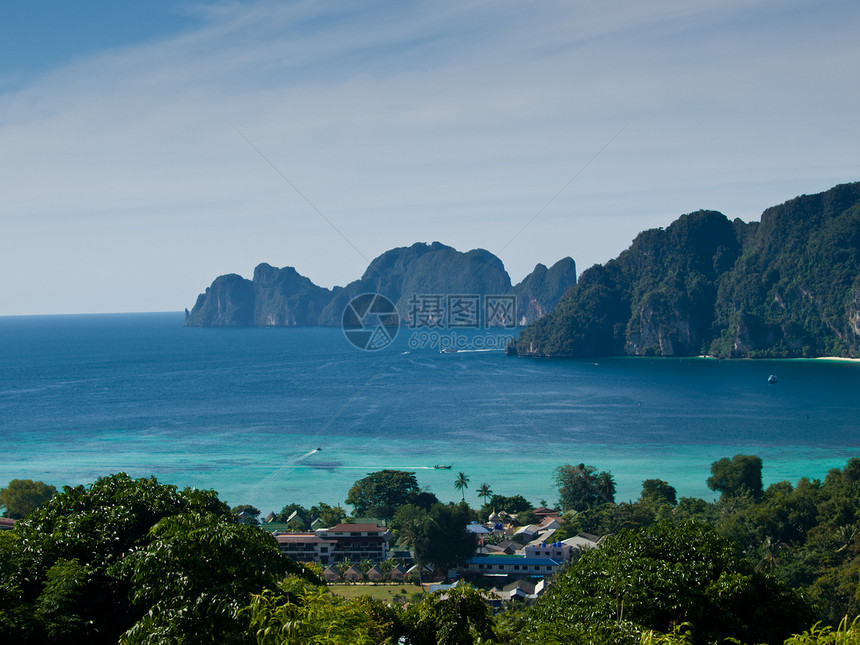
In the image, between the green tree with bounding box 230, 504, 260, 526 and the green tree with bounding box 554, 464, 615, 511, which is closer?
the green tree with bounding box 230, 504, 260, 526

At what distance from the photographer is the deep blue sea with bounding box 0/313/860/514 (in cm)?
3117

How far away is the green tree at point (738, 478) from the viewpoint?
2609 centimetres

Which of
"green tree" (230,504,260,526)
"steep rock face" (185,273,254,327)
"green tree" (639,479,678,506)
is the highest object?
"steep rock face" (185,273,254,327)

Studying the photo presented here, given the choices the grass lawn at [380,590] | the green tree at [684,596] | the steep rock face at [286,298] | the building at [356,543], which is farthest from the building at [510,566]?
the steep rock face at [286,298]

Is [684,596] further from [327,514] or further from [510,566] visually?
[327,514]

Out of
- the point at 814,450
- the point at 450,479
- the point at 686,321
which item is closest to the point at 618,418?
the point at 814,450

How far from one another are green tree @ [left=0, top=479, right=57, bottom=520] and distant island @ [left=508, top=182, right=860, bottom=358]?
6629 centimetres

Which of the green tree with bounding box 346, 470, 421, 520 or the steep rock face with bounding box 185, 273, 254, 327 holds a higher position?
the steep rock face with bounding box 185, 273, 254, 327

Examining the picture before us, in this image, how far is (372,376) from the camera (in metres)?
63.0

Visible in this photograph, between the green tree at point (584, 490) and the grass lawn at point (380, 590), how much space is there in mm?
8165

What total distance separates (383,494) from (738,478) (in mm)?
12956

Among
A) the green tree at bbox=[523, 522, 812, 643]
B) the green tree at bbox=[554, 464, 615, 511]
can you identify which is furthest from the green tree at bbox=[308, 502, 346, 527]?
the green tree at bbox=[523, 522, 812, 643]

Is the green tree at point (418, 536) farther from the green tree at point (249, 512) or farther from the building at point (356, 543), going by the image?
the green tree at point (249, 512)

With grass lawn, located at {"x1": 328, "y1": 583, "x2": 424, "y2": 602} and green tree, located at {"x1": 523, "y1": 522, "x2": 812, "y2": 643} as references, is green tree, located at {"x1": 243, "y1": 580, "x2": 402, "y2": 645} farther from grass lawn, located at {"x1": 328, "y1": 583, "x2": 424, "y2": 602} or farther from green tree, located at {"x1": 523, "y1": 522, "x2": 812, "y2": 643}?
grass lawn, located at {"x1": 328, "y1": 583, "x2": 424, "y2": 602}
